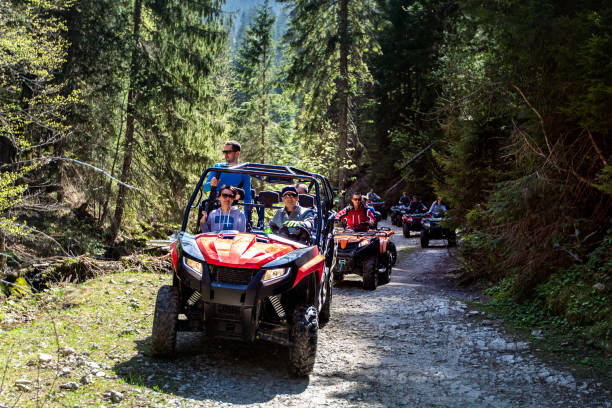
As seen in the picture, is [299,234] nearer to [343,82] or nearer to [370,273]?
[370,273]

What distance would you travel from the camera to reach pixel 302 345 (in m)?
5.31

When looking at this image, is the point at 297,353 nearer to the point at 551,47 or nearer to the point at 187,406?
the point at 187,406

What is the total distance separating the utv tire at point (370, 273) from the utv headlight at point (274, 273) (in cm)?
608

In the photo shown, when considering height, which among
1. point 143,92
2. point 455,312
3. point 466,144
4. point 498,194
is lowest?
point 455,312

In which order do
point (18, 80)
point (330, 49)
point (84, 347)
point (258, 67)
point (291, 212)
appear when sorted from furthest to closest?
1. point (258, 67)
2. point (330, 49)
3. point (18, 80)
4. point (291, 212)
5. point (84, 347)

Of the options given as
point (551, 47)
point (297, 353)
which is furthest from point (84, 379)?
point (551, 47)

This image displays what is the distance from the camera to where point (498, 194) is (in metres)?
8.27

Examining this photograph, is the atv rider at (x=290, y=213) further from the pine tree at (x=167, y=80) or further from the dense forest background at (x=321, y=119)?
the pine tree at (x=167, y=80)

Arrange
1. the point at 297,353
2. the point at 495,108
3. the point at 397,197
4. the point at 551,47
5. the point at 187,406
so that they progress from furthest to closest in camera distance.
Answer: the point at 397,197
the point at 495,108
the point at 551,47
the point at 297,353
the point at 187,406

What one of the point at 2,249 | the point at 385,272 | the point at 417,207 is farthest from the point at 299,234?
the point at 417,207

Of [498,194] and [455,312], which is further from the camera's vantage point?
[455,312]

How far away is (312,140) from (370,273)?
54.0 feet

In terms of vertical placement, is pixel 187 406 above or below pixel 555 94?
below

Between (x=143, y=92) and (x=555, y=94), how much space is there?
490 inches
